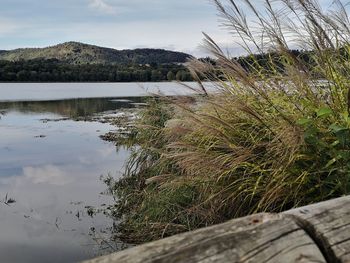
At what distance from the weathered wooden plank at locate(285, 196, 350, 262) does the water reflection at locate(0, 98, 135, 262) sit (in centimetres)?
404

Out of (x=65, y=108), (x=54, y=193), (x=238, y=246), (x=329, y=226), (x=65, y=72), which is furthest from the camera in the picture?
(x=65, y=72)

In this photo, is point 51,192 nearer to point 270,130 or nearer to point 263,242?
point 270,130

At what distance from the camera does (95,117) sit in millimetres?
23062

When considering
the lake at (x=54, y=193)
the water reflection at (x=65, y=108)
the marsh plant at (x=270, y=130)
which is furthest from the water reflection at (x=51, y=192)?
the water reflection at (x=65, y=108)

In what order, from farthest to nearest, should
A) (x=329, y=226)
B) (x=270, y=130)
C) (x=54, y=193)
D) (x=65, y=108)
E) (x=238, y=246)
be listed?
(x=65, y=108) < (x=54, y=193) < (x=270, y=130) < (x=329, y=226) < (x=238, y=246)

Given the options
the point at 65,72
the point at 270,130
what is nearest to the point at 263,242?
the point at 270,130

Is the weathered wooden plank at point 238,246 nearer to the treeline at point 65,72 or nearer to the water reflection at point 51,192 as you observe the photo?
the water reflection at point 51,192

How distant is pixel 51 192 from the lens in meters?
8.01

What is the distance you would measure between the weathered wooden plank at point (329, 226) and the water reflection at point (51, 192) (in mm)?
4035

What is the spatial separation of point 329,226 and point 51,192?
7029mm

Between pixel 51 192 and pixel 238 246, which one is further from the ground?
pixel 238 246

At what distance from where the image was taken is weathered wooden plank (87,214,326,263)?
1199mm

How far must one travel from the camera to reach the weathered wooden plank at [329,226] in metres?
1.39

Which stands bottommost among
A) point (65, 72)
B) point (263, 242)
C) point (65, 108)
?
point (65, 108)
